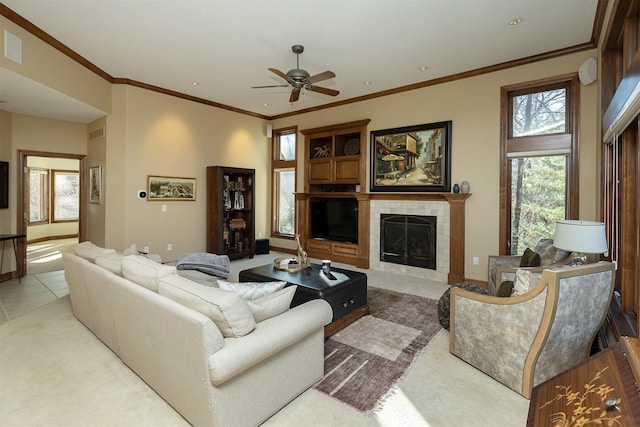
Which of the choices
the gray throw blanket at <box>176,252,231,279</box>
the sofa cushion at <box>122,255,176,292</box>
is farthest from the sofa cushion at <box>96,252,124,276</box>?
the gray throw blanket at <box>176,252,231,279</box>

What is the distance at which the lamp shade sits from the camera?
2.42 meters

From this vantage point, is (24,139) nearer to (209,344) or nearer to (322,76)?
(322,76)

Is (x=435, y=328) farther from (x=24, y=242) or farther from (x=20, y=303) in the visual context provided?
(x=24, y=242)

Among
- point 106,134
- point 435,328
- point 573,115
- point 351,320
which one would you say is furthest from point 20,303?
point 573,115

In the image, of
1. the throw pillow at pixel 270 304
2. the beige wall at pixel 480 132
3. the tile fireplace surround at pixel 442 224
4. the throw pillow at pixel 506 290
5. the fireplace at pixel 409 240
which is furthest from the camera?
the fireplace at pixel 409 240

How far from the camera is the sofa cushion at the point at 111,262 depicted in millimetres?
2611

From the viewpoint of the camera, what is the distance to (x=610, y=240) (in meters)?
3.08

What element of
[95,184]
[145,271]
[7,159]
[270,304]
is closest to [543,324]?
[270,304]

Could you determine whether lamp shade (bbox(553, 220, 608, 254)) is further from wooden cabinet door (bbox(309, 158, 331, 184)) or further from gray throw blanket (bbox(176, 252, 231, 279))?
wooden cabinet door (bbox(309, 158, 331, 184))

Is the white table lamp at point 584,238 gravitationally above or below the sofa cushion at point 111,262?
above

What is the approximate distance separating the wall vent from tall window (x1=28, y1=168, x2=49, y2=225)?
463 centimetres

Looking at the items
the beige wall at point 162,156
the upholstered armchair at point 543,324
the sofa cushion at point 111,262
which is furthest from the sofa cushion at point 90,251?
the upholstered armchair at point 543,324

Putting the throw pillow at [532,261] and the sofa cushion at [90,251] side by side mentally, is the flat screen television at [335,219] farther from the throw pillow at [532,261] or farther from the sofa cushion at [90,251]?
the sofa cushion at [90,251]

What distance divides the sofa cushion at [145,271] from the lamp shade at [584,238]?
3007 millimetres
